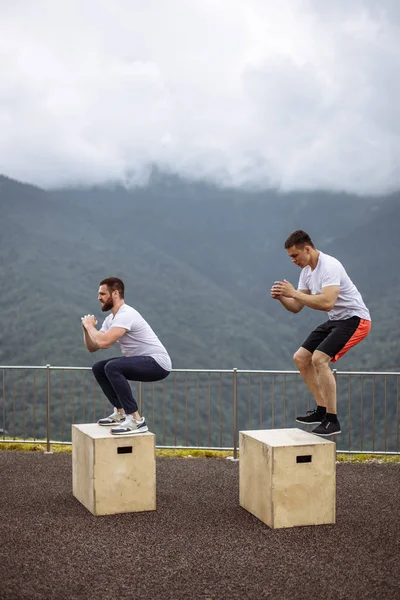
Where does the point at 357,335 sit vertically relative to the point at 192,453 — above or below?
above

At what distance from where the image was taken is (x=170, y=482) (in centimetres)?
657

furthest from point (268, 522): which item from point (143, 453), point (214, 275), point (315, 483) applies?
point (214, 275)

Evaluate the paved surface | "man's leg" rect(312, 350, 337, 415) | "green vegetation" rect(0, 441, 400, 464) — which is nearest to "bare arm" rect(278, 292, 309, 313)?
"man's leg" rect(312, 350, 337, 415)

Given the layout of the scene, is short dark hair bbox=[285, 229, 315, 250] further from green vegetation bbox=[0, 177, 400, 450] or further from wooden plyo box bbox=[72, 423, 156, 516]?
green vegetation bbox=[0, 177, 400, 450]

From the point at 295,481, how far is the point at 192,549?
935 millimetres

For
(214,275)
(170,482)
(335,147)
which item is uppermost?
(335,147)

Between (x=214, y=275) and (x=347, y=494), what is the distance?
9631 centimetres

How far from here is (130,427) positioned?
5.50 meters

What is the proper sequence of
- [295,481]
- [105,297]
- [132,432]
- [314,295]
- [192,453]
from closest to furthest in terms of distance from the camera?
[295,481]
[314,295]
[132,432]
[105,297]
[192,453]

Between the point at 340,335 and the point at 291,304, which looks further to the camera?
the point at 291,304

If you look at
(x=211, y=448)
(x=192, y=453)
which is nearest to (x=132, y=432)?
(x=192, y=453)

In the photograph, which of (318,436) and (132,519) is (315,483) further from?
(132,519)

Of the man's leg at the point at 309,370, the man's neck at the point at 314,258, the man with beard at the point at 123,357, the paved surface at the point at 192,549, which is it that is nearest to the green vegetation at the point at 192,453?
the paved surface at the point at 192,549

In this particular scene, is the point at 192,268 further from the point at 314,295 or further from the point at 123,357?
the point at 314,295
